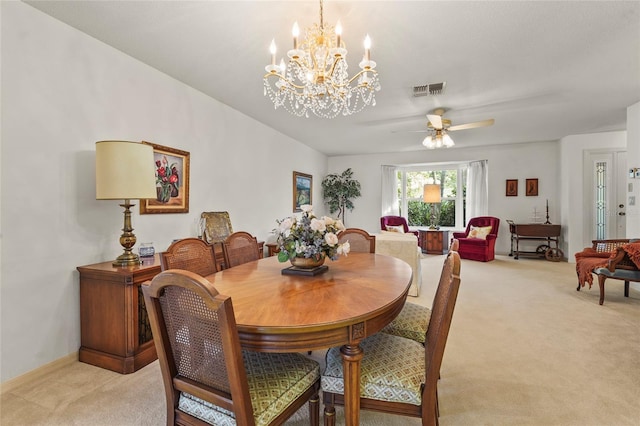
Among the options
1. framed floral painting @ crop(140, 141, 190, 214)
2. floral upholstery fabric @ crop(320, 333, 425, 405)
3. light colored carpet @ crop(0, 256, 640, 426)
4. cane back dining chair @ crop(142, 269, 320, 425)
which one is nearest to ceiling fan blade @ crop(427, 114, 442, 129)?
light colored carpet @ crop(0, 256, 640, 426)

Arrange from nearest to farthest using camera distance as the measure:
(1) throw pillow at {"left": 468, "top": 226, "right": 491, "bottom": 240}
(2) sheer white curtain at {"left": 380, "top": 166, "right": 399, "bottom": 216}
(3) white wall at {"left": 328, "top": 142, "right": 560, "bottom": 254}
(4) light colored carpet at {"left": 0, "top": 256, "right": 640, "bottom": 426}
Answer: (4) light colored carpet at {"left": 0, "top": 256, "right": 640, "bottom": 426}, (1) throw pillow at {"left": 468, "top": 226, "right": 491, "bottom": 240}, (3) white wall at {"left": 328, "top": 142, "right": 560, "bottom": 254}, (2) sheer white curtain at {"left": 380, "top": 166, "right": 399, "bottom": 216}

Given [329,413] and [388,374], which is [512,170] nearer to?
[388,374]

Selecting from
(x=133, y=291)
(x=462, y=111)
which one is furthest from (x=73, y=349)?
(x=462, y=111)

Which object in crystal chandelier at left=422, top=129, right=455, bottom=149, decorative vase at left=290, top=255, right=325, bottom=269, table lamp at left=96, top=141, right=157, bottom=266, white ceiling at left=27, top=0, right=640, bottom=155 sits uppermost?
white ceiling at left=27, top=0, right=640, bottom=155

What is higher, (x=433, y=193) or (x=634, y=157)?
(x=634, y=157)

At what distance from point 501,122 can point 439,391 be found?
4.45 meters

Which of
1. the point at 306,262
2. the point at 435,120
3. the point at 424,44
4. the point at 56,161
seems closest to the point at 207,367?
the point at 306,262

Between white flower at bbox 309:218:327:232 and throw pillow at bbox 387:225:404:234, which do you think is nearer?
white flower at bbox 309:218:327:232

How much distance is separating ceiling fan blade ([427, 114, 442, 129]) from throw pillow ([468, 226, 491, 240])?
3272 millimetres

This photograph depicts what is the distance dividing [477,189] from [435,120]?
3.82 metres

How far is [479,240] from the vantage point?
244 inches

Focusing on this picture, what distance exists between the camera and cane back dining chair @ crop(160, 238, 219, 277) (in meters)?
1.81

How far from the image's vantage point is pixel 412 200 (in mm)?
8070

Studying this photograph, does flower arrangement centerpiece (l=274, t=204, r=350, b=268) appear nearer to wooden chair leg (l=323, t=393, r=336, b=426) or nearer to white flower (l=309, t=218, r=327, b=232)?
white flower (l=309, t=218, r=327, b=232)
